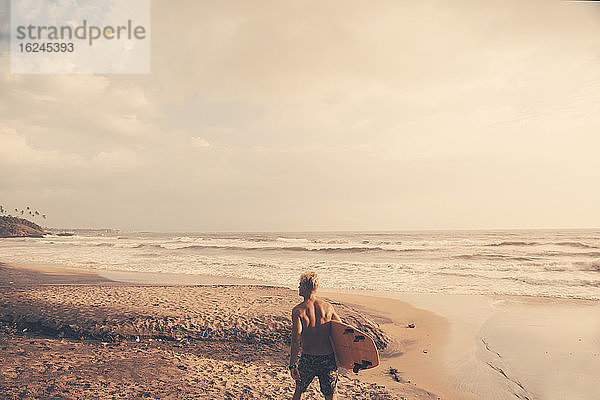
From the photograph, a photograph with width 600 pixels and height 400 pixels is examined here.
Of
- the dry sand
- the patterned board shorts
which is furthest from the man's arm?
the dry sand

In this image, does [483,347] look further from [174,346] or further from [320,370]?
[174,346]

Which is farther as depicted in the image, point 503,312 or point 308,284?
point 503,312

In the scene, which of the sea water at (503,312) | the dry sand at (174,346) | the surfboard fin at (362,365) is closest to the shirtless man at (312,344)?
the surfboard fin at (362,365)

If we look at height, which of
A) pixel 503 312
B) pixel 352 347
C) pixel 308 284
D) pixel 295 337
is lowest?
pixel 503 312

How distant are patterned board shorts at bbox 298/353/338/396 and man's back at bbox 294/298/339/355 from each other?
79 mm

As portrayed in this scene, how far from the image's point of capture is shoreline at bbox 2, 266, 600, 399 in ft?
20.9

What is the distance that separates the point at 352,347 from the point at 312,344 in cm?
47

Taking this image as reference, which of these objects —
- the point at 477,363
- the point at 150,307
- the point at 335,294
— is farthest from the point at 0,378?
the point at 335,294

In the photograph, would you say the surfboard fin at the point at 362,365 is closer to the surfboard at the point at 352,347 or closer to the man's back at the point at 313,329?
the surfboard at the point at 352,347

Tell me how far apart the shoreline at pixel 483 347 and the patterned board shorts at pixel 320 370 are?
232cm

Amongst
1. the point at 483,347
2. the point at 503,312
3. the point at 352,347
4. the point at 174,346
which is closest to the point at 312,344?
the point at 352,347

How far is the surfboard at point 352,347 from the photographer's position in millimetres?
4230

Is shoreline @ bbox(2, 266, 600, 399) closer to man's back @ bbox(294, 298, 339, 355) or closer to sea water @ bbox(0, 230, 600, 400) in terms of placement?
sea water @ bbox(0, 230, 600, 400)

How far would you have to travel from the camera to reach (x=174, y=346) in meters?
7.40
